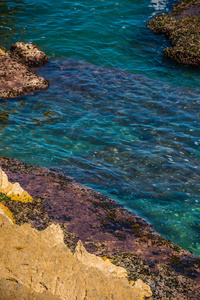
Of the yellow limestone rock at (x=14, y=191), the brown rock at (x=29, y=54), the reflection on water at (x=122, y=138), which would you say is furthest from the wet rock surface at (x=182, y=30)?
the yellow limestone rock at (x=14, y=191)

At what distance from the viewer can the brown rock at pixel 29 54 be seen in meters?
23.5

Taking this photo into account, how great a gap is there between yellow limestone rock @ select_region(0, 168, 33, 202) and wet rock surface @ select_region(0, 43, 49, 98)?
9.99 m

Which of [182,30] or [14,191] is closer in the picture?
[14,191]

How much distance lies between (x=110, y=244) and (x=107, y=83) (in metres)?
14.3

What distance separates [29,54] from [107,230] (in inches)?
680

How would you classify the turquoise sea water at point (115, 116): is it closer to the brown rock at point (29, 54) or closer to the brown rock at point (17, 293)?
the brown rock at point (29, 54)

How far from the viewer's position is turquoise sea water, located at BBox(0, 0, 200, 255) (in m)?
13.1

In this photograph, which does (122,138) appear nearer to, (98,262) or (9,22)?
(98,262)

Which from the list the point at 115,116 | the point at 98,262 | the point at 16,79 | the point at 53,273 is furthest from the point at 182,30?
the point at 53,273

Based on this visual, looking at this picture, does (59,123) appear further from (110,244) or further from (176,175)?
(110,244)

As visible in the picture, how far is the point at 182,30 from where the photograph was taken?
2661 cm

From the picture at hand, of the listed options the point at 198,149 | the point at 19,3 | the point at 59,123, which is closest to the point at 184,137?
the point at 198,149

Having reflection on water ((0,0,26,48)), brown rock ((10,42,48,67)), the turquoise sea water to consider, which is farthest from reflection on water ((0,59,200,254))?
reflection on water ((0,0,26,48))

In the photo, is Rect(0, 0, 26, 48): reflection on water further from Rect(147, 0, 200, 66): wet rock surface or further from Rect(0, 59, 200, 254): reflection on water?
Rect(147, 0, 200, 66): wet rock surface
